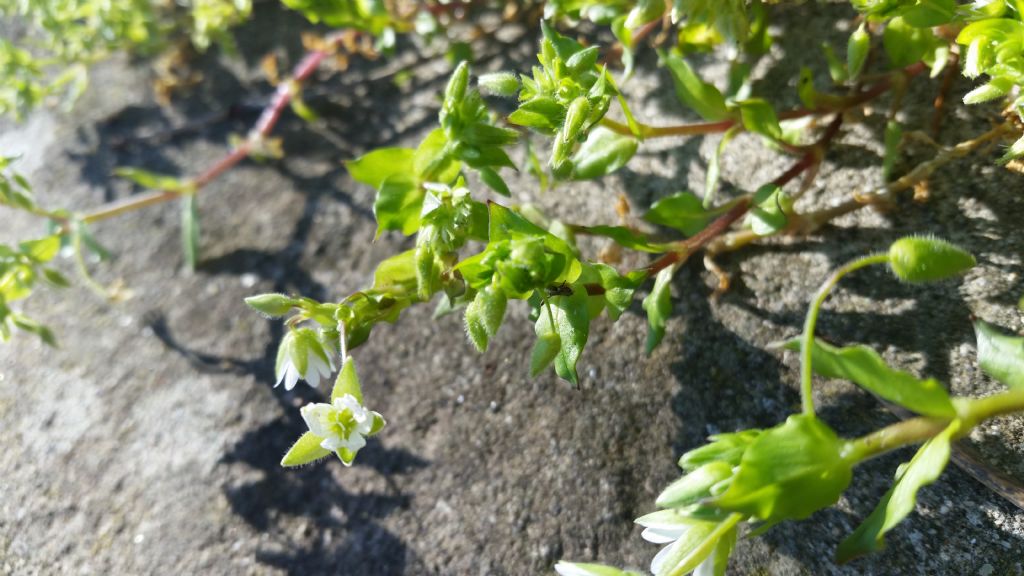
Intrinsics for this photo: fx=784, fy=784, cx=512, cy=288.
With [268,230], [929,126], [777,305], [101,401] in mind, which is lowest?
[101,401]

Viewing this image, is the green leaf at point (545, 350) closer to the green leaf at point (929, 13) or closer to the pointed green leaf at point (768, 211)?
the pointed green leaf at point (768, 211)

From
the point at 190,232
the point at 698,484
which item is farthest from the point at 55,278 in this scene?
the point at 698,484

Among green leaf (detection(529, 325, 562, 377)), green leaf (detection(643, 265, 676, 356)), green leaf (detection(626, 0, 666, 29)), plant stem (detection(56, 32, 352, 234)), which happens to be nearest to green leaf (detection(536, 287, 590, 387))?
green leaf (detection(529, 325, 562, 377))

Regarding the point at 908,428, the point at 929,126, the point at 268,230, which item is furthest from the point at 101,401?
the point at 929,126

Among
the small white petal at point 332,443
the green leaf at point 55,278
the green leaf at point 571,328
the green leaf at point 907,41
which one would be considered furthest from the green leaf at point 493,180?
the green leaf at point 55,278

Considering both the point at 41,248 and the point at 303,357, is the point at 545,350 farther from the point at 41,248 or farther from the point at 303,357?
the point at 41,248

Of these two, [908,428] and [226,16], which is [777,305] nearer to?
[908,428]
